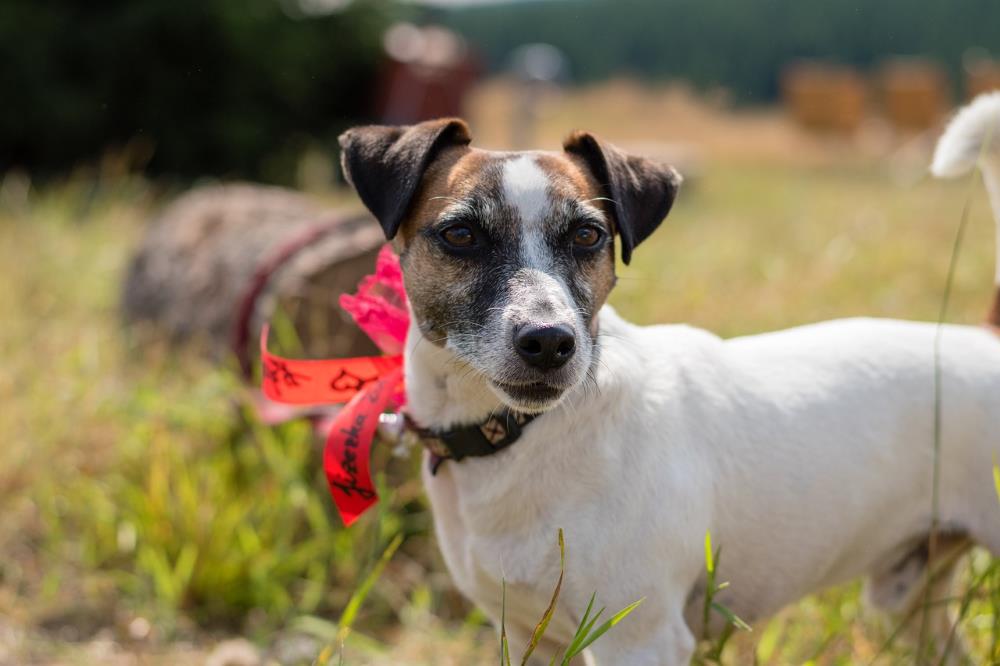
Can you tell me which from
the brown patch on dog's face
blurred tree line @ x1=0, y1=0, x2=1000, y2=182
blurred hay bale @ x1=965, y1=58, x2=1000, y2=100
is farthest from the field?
blurred hay bale @ x1=965, y1=58, x2=1000, y2=100

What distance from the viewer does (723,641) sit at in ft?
7.15

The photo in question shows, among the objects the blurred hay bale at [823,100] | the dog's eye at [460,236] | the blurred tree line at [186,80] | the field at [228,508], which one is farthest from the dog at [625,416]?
the blurred hay bale at [823,100]

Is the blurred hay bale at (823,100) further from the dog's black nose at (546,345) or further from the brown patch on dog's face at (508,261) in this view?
the dog's black nose at (546,345)

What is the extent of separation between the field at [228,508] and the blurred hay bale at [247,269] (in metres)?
0.25

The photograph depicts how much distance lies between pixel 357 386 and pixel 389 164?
67cm

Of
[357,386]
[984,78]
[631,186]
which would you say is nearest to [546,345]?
[631,186]

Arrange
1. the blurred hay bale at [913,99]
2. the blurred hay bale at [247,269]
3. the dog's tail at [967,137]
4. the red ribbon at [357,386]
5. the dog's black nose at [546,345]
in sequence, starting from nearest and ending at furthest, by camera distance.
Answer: the dog's black nose at [546,345] < the red ribbon at [357,386] < the dog's tail at [967,137] < the blurred hay bale at [247,269] < the blurred hay bale at [913,99]

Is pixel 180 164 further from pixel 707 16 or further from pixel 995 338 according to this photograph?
pixel 707 16

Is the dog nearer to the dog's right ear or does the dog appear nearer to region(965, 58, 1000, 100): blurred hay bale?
the dog's right ear

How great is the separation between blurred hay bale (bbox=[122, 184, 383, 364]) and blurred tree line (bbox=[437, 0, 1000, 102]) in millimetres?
11089

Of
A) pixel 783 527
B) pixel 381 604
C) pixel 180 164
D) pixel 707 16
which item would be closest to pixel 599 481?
pixel 783 527

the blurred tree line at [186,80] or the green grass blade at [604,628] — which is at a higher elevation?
the green grass blade at [604,628]

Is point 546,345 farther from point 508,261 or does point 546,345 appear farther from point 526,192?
point 526,192

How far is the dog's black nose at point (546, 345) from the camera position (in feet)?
6.45
